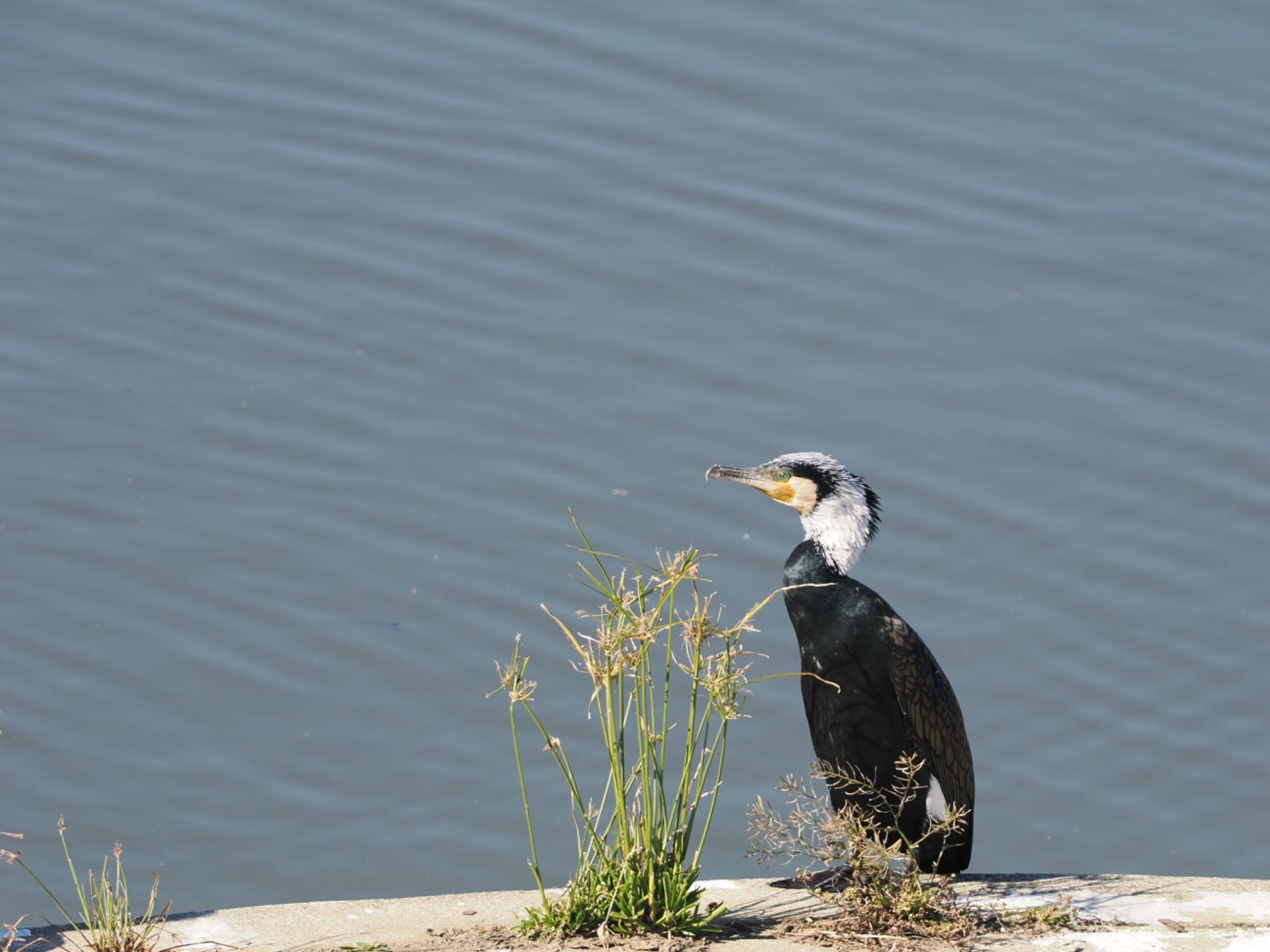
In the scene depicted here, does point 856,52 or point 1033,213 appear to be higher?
point 856,52

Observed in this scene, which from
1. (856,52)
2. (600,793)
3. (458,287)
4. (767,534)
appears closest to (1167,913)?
(600,793)

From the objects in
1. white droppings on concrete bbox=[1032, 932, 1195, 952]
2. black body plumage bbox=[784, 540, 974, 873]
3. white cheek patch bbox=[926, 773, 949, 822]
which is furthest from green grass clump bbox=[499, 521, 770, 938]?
white cheek patch bbox=[926, 773, 949, 822]

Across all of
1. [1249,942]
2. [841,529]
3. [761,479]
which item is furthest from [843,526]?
[1249,942]

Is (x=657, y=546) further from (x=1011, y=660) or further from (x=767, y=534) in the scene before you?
(x=1011, y=660)

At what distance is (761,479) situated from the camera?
484 cm

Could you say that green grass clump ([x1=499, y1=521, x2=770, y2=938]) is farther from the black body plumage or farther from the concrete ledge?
the black body plumage

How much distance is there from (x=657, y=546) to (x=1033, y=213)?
3.32 m

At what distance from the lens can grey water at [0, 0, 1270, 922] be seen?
622 centimetres

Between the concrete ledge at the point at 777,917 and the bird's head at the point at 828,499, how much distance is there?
0.90m

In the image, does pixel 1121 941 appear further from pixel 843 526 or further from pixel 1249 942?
pixel 843 526

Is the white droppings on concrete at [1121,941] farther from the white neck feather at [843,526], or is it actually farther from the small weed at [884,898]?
the white neck feather at [843,526]

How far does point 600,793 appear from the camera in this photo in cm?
604

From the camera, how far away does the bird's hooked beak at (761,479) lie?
4812 millimetres

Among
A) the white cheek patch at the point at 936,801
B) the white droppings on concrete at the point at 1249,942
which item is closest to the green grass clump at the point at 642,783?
the white cheek patch at the point at 936,801
